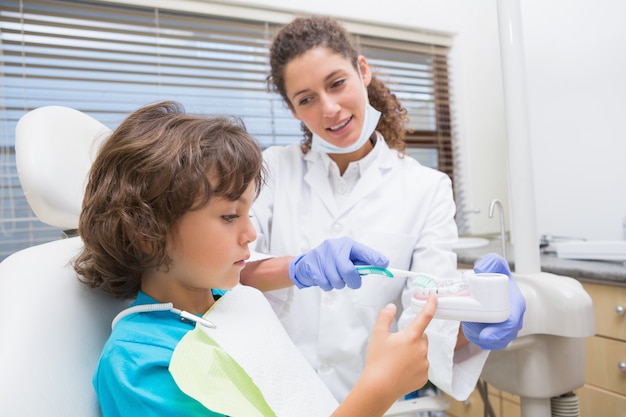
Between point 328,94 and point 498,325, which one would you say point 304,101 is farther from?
point 498,325

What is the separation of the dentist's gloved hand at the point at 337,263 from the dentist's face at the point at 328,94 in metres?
0.38

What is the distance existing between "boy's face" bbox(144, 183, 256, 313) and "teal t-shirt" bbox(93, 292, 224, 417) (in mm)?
127

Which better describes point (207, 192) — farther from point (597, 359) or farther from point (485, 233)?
point (485, 233)

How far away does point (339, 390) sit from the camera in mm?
1211

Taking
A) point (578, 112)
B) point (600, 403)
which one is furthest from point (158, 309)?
point (578, 112)

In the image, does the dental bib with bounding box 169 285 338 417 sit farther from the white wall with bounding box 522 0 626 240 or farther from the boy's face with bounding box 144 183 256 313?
the white wall with bounding box 522 0 626 240

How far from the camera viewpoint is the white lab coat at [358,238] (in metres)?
1.20

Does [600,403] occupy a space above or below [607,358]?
below

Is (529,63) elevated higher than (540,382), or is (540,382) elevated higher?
(529,63)

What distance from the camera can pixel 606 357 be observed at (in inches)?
70.8

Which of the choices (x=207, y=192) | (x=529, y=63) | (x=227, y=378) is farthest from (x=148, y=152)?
(x=529, y=63)

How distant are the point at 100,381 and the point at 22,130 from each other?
46 cm

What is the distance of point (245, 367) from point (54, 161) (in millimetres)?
482

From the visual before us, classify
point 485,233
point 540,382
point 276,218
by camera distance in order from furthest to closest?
point 485,233, point 276,218, point 540,382
